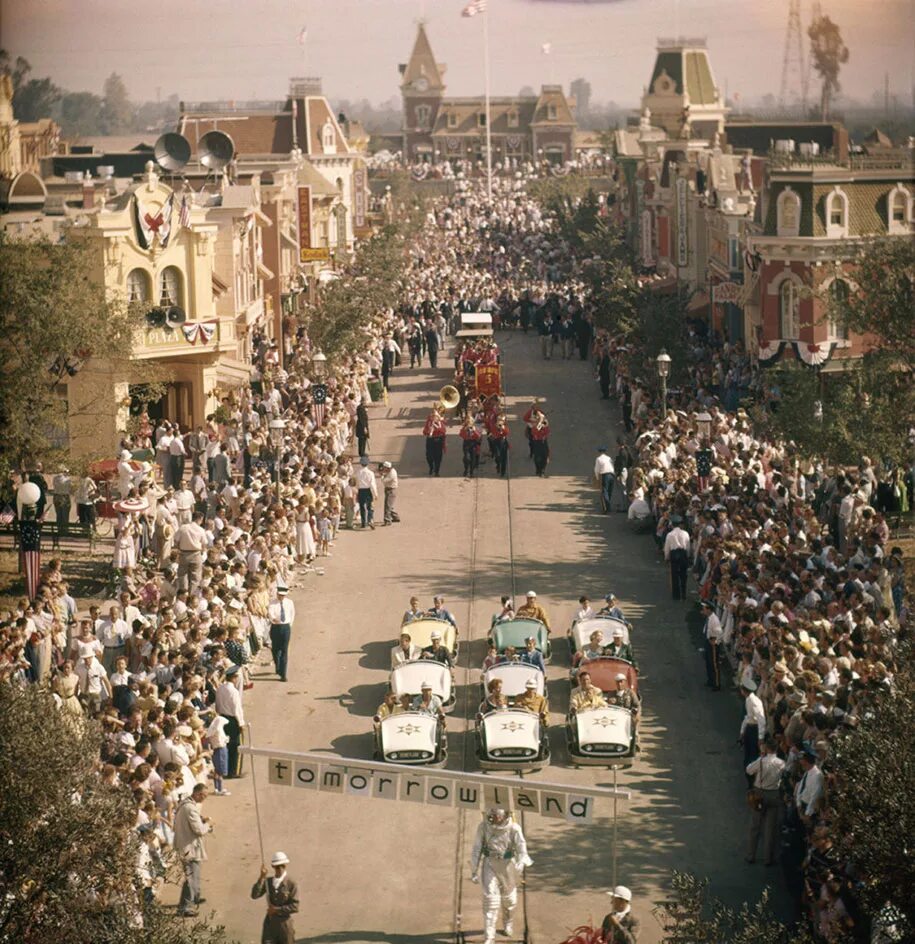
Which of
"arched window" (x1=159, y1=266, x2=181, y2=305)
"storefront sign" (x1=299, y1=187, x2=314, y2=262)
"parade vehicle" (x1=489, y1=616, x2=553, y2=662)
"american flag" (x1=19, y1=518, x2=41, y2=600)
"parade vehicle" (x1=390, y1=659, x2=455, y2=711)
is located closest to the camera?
"parade vehicle" (x1=390, y1=659, x2=455, y2=711)

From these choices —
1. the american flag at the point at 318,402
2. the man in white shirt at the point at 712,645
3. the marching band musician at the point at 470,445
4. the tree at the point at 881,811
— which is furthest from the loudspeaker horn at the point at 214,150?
the tree at the point at 881,811

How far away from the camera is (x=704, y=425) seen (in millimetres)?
40219

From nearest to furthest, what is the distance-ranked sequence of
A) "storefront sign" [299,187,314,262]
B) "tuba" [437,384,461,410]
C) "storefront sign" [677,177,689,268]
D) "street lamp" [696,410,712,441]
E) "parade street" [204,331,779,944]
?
"parade street" [204,331,779,944]
"street lamp" [696,410,712,441]
"tuba" [437,384,461,410]
"storefront sign" [677,177,689,268]
"storefront sign" [299,187,314,262]

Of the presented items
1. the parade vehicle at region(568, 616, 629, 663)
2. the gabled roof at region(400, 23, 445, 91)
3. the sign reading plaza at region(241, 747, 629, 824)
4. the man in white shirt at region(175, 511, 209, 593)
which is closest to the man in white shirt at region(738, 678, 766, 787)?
the parade vehicle at region(568, 616, 629, 663)

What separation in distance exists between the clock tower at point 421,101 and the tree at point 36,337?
479ft

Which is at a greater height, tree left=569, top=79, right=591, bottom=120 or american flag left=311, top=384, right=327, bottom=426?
tree left=569, top=79, right=591, bottom=120

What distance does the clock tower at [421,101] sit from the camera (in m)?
181

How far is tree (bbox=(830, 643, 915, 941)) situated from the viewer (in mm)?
16656

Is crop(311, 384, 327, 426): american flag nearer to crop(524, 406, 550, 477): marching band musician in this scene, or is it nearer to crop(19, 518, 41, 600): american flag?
crop(524, 406, 550, 477): marching band musician

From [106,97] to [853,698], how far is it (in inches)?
3099

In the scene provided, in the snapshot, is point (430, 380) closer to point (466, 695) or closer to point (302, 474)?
point (302, 474)

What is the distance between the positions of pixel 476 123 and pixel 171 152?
139m

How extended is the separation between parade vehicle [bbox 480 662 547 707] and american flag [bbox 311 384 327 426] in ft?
54.2

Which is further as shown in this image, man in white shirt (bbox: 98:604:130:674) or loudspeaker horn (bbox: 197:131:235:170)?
loudspeaker horn (bbox: 197:131:235:170)
